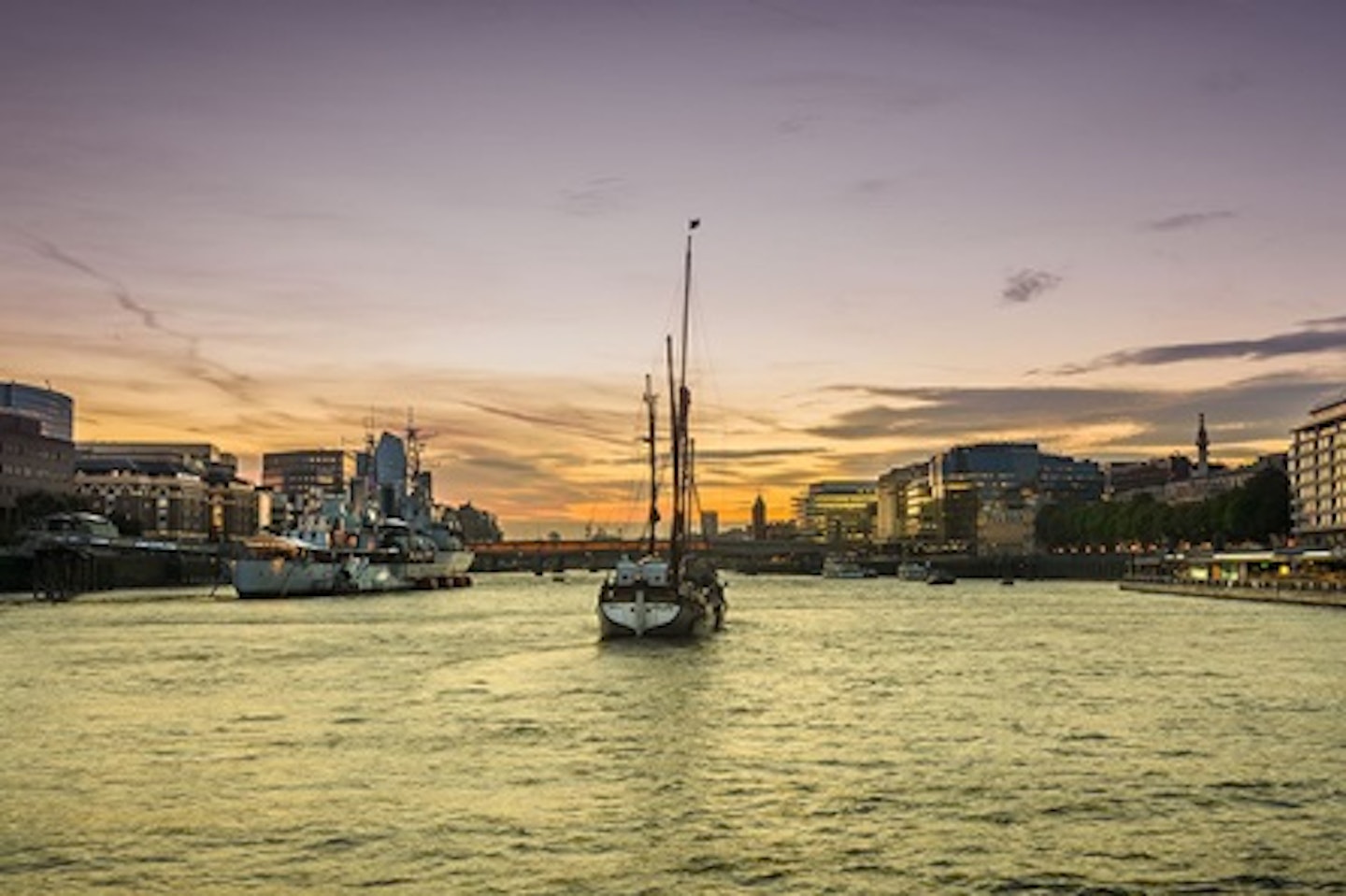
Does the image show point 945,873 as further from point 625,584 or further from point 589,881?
point 625,584

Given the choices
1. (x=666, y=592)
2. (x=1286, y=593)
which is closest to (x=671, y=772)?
(x=666, y=592)

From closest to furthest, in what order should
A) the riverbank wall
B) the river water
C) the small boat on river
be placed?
the river water < the small boat on river < the riverbank wall

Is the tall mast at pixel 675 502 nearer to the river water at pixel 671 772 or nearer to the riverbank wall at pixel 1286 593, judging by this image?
the river water at pixel 671 772

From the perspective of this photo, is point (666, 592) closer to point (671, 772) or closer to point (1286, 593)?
point (671, 772)

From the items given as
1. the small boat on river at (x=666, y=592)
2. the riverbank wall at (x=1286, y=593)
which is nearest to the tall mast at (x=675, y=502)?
the small boat on river at (x=666, y=592)

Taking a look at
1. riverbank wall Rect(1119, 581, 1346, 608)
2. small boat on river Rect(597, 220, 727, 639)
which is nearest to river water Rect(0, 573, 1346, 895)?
small boat on river Rect(597, 220, 727, 639)

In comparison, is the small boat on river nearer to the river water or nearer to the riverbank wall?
the river water

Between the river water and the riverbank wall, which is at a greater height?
the riverbank wall

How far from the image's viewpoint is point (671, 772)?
4291cm

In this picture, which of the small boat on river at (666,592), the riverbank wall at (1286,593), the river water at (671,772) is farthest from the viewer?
the riverbank wall at (1286,593)

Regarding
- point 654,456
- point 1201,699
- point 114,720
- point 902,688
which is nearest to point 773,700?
point 902,688

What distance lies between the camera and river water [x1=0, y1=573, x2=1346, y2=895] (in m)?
30.8

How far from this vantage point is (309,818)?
35656 millimetres

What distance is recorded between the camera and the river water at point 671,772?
3075 centimetres
